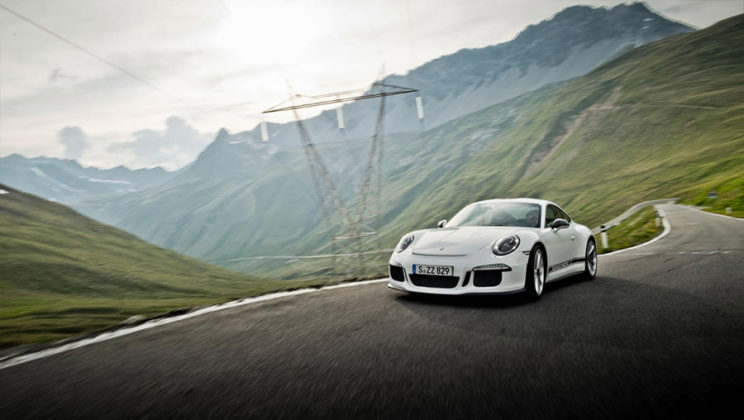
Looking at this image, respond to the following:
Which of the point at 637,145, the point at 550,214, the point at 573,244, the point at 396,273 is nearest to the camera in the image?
the point at 396,273

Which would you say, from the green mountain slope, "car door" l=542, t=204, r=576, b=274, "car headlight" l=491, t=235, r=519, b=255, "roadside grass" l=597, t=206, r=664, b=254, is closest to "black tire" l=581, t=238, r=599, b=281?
"car door" l=542, t=204, r=576, b=274

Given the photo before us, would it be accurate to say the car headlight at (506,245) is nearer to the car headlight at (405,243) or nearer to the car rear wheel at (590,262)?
the car headlight at (405,243)

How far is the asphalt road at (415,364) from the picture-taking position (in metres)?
3.14

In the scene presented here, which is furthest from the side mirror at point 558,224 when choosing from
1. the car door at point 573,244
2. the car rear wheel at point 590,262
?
the car rear wheel at point 590,262

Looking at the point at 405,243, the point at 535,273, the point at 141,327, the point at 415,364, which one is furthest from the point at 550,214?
the point at 141,327

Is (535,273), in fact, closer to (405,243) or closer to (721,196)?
(405,243)

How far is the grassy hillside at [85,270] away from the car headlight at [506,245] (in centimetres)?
535

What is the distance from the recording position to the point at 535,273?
7.33 m

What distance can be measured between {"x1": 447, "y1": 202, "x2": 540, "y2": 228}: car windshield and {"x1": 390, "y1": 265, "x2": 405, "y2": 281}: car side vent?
1466 mm

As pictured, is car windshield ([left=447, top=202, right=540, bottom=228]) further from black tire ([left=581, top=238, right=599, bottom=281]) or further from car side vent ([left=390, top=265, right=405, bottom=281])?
black tire ([left=581, top=238, right=599, bottom=281])

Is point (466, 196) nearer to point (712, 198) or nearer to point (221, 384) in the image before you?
point (712, 198)

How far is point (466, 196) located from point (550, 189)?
38.3 meters

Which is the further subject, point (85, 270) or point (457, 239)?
point (85, 270)

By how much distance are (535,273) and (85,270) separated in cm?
→ 6360
